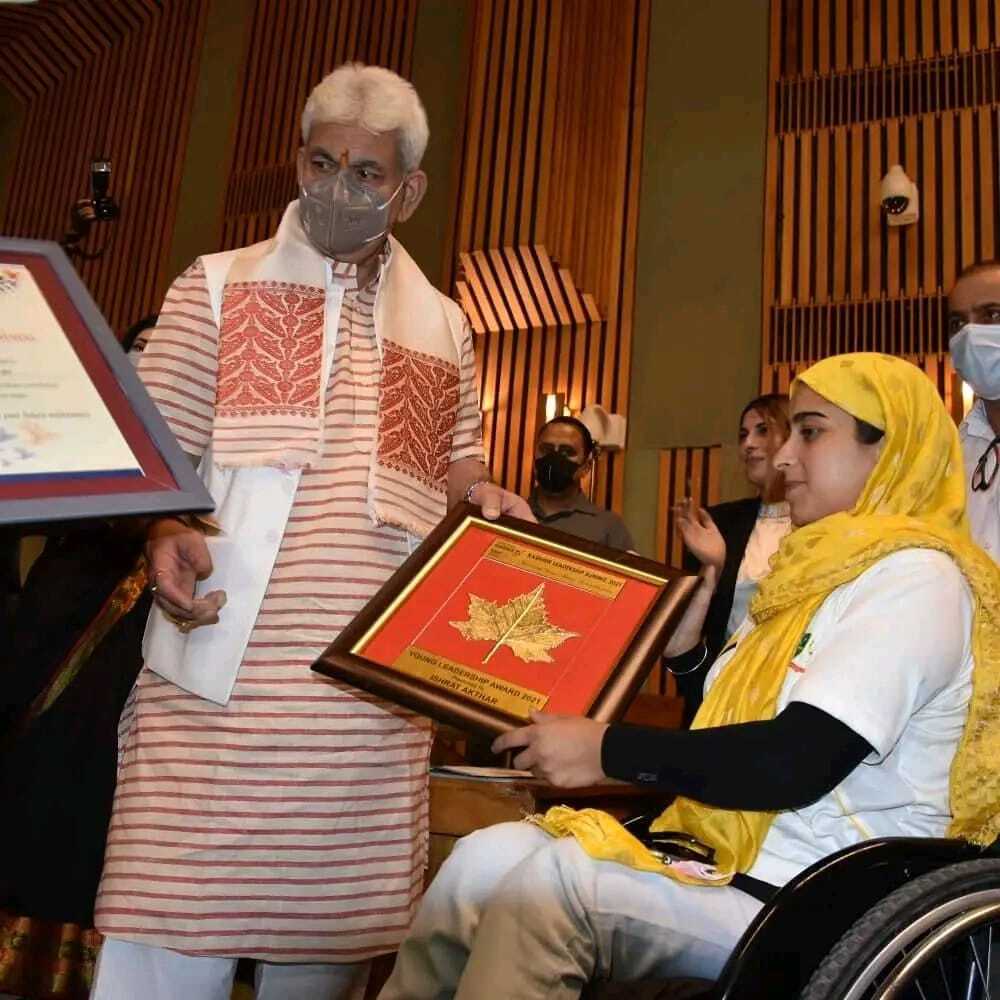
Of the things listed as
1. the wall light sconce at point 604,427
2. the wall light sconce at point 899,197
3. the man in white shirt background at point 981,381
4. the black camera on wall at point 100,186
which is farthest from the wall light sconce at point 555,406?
the man in white shirt background at point 981,381

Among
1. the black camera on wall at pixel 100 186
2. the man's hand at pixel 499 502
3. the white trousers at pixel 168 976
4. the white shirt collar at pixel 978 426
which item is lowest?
the white trousers at pixel 168 976

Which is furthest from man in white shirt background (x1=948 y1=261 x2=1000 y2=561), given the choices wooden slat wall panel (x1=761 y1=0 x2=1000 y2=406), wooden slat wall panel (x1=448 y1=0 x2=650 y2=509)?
wooden slat wall panel (x1=448 y1=0 x2=650 y2=509)

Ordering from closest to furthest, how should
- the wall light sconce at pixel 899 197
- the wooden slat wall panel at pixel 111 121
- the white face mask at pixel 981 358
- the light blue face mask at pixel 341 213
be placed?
the light blue face mask at pixel 341 213 < the white face mask at pixel 981 358 < the wall light sconce at pixel 899 197 < the wooden slat wall panel at pixel 111 121

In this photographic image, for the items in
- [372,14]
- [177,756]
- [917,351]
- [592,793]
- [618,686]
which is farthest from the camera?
[372,14]

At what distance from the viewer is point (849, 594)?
1.62 metres

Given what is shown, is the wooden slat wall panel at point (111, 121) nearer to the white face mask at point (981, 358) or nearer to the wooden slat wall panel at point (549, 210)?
the wooden slat wall panel at point (549, 210)

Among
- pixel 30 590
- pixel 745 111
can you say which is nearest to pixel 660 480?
pixel 745 111

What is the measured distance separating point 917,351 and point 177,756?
508 cm

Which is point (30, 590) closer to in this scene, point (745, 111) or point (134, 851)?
point (134, 851)

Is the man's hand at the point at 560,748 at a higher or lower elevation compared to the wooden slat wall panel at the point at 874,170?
lower

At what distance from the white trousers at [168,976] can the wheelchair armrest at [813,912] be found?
0.79 m

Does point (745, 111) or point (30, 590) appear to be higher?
point (745, 111)

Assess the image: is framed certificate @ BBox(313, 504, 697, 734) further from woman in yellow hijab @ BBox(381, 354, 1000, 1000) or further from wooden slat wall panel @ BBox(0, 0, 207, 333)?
wooden slat wall panel @ BBox(0, 0, 207, 333)

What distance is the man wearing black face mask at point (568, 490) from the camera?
463 centimetres
